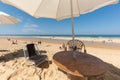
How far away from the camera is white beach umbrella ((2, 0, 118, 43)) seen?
3.56 meters

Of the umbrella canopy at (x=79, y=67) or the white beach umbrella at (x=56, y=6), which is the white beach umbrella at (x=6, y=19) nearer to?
the white beach umbrella at (x=56, y=6)

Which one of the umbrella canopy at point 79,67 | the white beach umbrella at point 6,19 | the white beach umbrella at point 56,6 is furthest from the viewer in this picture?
the white beach umbrella at point 6,19

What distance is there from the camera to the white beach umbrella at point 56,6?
356 centimetres

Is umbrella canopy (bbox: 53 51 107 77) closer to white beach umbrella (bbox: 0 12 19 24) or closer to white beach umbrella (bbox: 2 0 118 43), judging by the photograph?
white beach umbrella (bbox: 2 0 118 43)

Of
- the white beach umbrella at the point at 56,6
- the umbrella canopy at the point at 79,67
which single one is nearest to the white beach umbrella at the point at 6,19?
the white beach umbrella at the point at 56,6

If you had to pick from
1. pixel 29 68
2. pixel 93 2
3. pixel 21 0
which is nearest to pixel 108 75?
pixel 93 2

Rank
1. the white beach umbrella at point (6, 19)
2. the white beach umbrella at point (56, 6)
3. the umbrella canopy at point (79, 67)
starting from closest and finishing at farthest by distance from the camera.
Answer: the umbrella canopy at point (79, 67), the white beach umbrella at point (56, 6), the white beach umbrella at point (6, 19)

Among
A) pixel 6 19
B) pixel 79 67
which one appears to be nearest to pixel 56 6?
pixel 79 67

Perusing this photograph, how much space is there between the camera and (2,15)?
6516 mm

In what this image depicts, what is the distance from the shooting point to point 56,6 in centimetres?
405

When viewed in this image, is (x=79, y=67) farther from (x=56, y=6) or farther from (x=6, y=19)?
(x=6, y=19)

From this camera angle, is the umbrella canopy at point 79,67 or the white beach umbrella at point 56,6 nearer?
the umbrella canopy at point 79,67

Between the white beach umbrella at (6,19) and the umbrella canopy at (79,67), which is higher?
the white beach umbrella at (6,19)

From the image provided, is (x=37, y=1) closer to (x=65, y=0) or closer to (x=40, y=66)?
(x=65, y=0)
